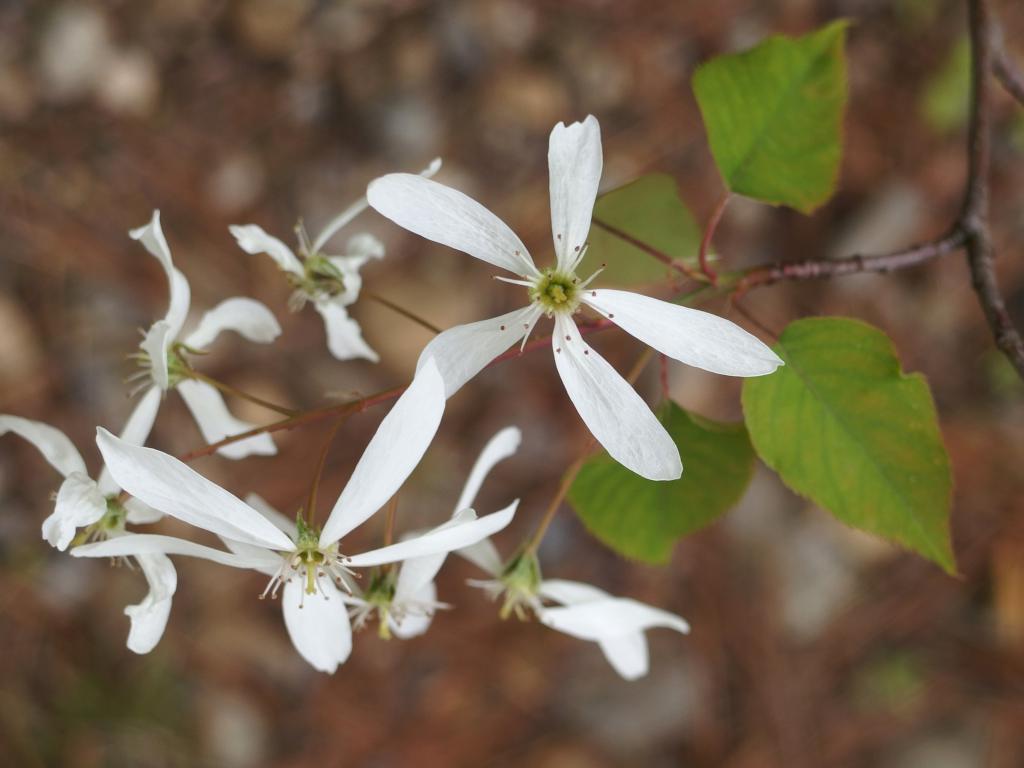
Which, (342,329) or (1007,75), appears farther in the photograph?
(1007,75)

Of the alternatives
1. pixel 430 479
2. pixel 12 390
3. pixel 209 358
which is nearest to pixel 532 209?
pixel 430 479

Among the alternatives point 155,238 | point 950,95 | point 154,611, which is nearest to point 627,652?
point 154,611

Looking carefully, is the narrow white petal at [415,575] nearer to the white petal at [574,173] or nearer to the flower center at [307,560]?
the flower center at [307,560]

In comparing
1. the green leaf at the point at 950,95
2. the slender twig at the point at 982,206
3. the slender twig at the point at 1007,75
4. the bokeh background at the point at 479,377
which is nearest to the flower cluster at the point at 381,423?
the slender twig at the point at 982,206

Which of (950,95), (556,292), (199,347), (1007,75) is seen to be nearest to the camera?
(556,292)

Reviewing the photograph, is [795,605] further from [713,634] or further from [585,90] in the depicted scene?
[585,90]

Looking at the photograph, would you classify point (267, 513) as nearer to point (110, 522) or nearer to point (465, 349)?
point (110, 522)
